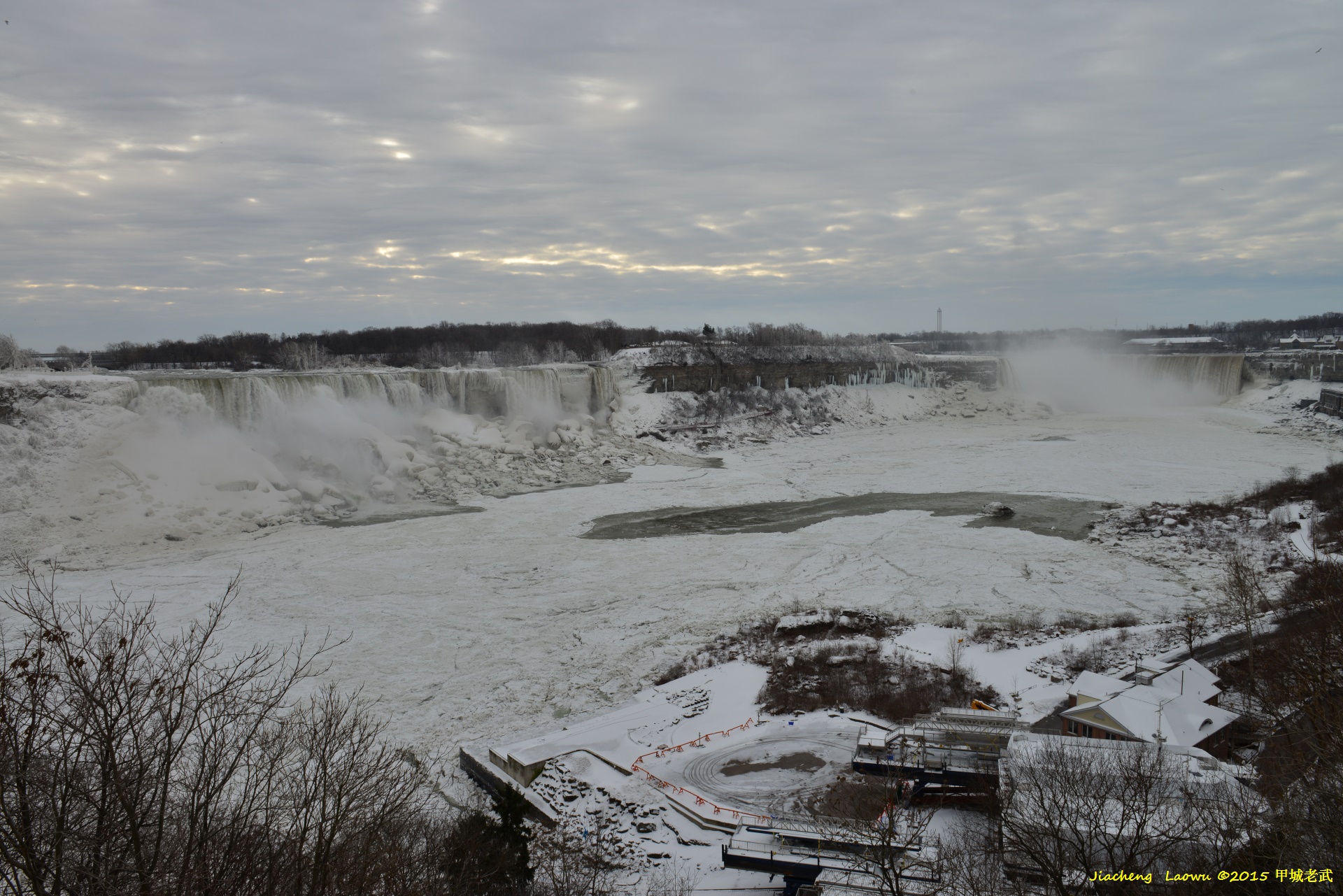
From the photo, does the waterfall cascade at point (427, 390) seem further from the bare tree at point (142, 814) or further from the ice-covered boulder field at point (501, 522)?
the bare tree at point (142, 814)

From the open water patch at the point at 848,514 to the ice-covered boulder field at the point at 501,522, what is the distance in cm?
75

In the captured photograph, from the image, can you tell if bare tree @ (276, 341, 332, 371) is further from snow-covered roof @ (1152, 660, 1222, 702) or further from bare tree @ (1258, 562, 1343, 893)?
bare tree @ (1258, 562, 1343, 893)

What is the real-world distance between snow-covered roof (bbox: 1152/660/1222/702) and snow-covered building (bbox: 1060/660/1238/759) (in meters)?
0.01

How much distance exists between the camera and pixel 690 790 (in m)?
12.5

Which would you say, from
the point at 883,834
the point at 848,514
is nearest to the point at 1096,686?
the point at 883,834

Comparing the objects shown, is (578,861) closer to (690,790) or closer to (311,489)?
(690,790)

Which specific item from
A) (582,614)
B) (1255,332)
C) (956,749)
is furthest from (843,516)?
(1255,332)

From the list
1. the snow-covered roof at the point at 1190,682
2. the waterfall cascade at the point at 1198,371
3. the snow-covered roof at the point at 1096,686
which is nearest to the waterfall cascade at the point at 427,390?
the snow-covered roof at the point at 1096,686

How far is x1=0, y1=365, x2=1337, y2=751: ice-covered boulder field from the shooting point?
1869 centimetres

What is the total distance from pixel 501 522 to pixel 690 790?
18906 millimetres

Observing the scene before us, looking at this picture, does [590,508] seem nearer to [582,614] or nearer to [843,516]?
[843,516]

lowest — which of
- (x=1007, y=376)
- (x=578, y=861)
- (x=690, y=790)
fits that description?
(x=690, y=790)

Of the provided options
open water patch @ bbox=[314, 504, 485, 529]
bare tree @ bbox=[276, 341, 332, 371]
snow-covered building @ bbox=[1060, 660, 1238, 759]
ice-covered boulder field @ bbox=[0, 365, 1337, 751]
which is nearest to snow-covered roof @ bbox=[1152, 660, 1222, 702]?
snow-covered building @ bbox=[1060, 660, 1238, 759]

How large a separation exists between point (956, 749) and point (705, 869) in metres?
4.30
